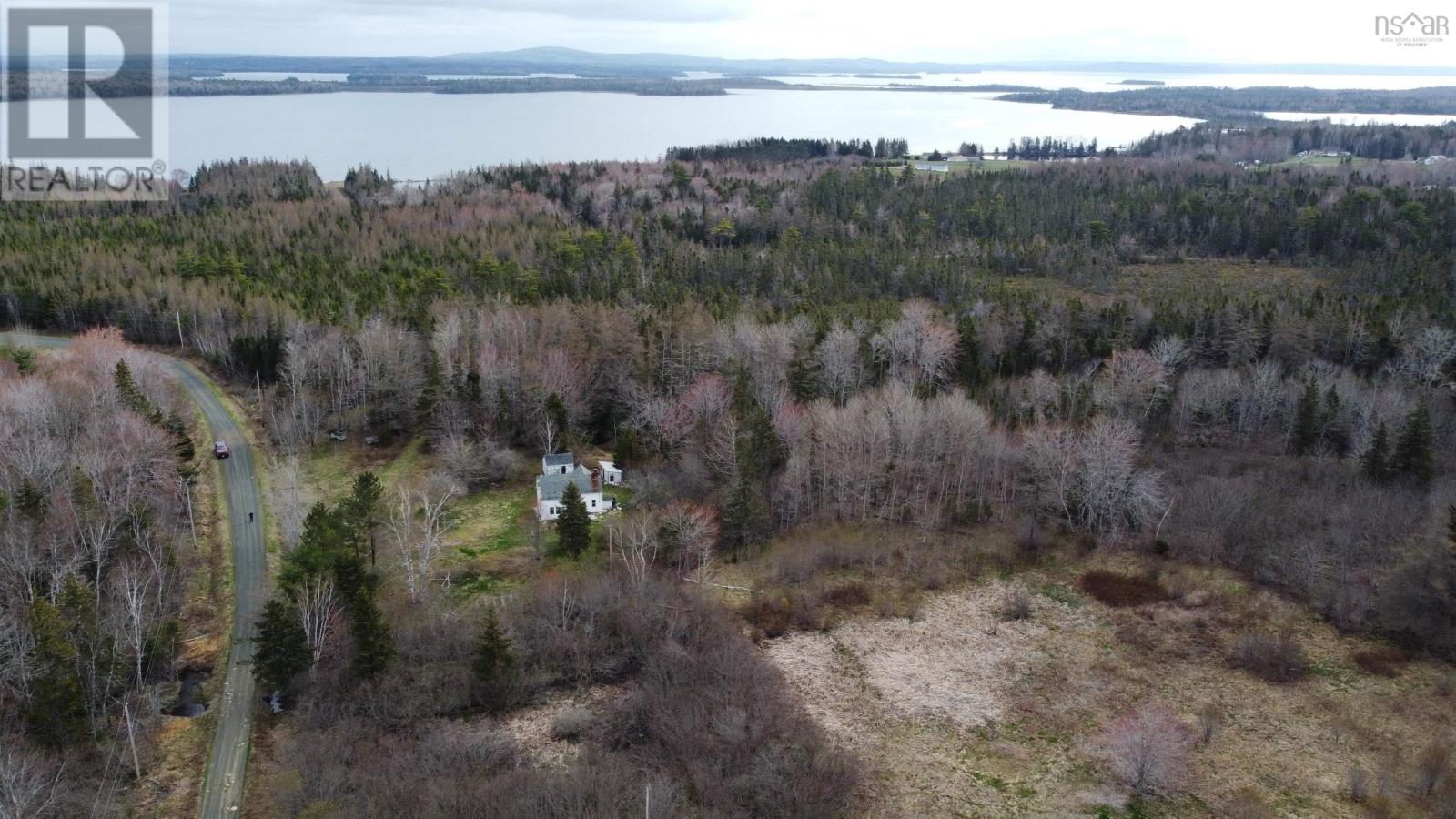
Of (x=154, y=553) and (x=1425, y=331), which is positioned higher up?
(x=1425, y=331)

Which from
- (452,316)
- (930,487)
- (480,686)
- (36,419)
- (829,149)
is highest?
(829,149)

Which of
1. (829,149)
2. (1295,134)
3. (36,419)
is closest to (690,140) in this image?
(829,149)

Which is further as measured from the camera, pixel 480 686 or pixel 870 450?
pixel 870 450

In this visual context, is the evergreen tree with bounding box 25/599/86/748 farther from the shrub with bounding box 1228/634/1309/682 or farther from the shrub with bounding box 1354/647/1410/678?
the shrub with bounding box 1354/647/1410/678

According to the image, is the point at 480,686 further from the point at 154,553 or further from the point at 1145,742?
the point at 1145,742

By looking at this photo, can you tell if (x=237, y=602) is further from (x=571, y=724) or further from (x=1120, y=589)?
(x=1120, y=589)

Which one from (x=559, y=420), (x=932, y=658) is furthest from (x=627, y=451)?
(x=932, y=658)
